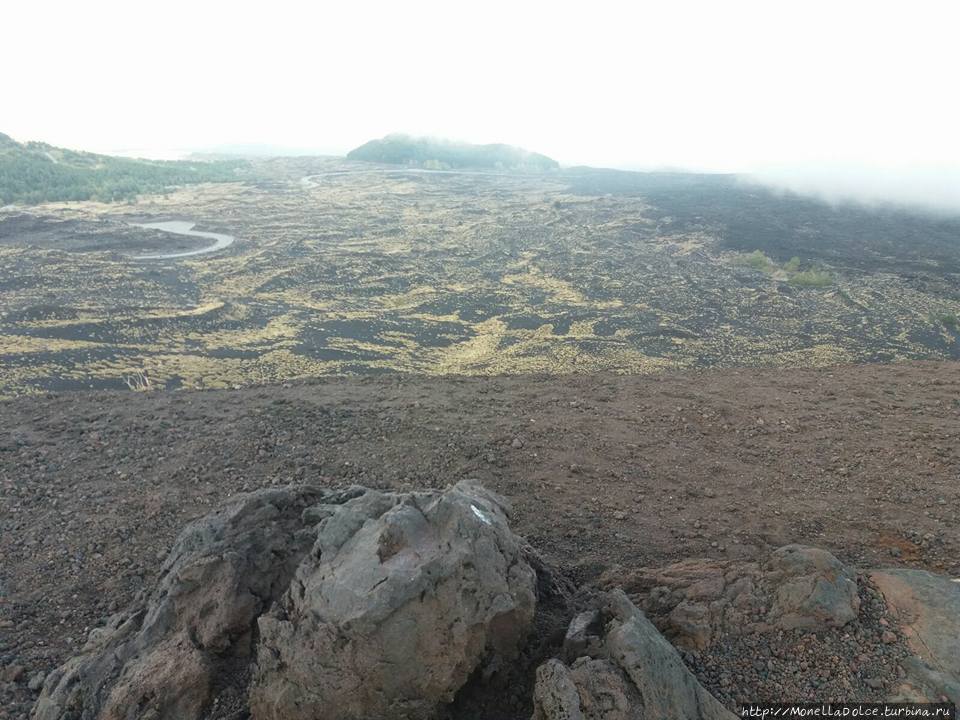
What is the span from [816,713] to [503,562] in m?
2.79

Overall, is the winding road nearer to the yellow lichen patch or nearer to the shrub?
the yellow lichen patch

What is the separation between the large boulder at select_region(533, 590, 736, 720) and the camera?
14.8 ft

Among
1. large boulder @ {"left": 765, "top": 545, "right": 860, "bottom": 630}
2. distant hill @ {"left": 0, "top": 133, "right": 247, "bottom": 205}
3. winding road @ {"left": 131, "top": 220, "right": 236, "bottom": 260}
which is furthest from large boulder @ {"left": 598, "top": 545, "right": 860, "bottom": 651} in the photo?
distant hill @ {"left": 0, "top": 133, "right": 247, "bottom": 205}

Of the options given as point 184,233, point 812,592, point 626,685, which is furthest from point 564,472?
point 184,233

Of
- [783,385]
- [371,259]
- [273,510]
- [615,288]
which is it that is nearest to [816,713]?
[273,510]

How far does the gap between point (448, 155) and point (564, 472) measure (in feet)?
402

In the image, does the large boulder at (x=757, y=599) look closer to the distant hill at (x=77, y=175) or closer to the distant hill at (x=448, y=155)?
the distant hill at (x=77, y=175)

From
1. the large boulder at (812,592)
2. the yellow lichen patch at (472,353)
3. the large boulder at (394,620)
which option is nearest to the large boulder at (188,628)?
the large boulder at (394,620)

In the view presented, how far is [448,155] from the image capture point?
12375 centimetres

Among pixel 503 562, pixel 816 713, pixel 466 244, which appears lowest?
pixel 466 244

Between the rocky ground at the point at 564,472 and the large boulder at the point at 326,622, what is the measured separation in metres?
1.60

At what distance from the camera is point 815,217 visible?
50562 millimetres

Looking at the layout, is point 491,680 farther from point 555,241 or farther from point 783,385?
point 555,241

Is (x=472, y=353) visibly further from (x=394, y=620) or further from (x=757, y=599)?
(x=394, y=620)
